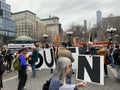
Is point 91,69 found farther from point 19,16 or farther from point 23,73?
point 19,16

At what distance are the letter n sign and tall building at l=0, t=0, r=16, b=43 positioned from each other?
291 ft

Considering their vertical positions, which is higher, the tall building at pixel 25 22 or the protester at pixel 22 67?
the tall building at pixel 25 22

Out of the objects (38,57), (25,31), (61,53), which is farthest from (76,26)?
(61,53)

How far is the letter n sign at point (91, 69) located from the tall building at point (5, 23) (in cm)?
8872

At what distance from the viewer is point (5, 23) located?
10256 centimetres

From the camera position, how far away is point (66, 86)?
3.52 metres

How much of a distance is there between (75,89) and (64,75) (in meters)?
0.22

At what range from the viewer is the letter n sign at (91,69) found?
1029 centimetres

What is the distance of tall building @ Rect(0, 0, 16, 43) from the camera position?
99.9m

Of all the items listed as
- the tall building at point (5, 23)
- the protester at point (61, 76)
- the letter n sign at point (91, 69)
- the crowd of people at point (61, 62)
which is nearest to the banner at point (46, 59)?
the crowd of people at point (61, 62)

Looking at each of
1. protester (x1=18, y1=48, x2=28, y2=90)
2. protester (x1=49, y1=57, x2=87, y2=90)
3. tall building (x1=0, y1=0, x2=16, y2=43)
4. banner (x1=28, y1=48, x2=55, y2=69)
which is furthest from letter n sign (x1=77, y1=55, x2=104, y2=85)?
tall building (x1=0, y1=0, x2=16, y2=43)

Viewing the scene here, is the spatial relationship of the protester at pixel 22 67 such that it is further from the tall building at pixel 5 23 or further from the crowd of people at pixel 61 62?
the tall building at pixel 5 23

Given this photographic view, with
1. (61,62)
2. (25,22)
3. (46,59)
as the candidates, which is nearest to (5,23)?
(25,22)

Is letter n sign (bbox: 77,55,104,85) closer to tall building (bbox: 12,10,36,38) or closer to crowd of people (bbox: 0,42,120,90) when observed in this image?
crowd of people (bbox: 0,42,120,90)
